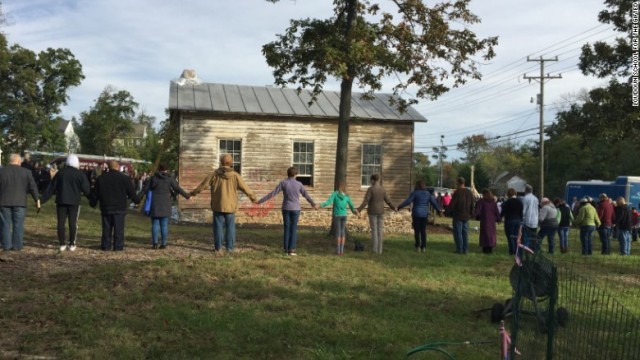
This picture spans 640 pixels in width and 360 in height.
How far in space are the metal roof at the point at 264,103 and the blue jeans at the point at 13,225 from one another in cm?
972

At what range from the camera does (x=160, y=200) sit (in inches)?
427

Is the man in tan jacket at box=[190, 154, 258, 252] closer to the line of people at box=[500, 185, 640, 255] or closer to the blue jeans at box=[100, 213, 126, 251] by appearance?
the blue jeans at box=[100, 213, 126, 251]

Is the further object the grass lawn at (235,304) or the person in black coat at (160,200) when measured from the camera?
the person in black coat at (160,200)

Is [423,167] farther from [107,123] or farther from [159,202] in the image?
[159,202]

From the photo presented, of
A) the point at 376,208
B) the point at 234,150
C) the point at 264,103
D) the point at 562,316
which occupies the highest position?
the point at 264,103

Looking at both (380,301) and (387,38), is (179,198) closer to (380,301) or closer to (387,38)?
(387,38)

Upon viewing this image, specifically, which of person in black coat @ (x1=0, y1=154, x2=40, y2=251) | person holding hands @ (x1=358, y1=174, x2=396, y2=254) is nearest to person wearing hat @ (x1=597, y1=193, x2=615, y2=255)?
person holding hands @ (x1=358, y1=174, x2=396, y2=254)

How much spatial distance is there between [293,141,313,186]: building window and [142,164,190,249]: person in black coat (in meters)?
10.3

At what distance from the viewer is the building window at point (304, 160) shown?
21.2 meters

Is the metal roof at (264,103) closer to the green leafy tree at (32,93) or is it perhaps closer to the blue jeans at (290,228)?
the blue jeans at (290,228)

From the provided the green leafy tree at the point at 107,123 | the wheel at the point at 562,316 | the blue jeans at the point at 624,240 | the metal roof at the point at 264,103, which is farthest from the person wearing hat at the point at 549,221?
the green leafy tree at the point at 107,123

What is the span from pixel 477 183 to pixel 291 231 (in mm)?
61736

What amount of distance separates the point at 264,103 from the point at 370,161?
480 centimetres

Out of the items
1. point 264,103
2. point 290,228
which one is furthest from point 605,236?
point 264,103
